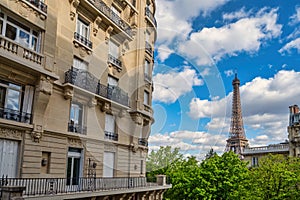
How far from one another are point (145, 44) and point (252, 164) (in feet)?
82.3

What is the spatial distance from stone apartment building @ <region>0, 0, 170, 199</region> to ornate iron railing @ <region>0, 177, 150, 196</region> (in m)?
0.04

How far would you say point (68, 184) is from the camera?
1365cm

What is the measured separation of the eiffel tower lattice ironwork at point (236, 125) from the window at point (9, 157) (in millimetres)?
54031

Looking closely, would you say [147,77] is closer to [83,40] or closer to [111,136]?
[111,136]

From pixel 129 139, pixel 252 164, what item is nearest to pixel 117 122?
pixel 129 139

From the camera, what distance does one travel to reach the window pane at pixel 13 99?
11.2 metres

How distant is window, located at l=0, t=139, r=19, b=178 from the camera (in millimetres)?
10641

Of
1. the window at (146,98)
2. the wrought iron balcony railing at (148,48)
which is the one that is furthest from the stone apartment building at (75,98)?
the wrought iron balcony railing at (148,48)

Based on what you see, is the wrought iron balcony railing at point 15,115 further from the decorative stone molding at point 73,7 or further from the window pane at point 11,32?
the decorative stone molding at point 73,7

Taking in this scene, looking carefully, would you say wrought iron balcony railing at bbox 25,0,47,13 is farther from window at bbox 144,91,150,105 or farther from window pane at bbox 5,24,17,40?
window at bbox 144,91,150,105

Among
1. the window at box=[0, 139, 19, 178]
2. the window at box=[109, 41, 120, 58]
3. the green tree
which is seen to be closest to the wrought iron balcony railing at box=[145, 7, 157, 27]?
the window at box=[109, 41, 120, 58]

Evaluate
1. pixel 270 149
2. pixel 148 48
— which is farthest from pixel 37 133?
pixel 270 149

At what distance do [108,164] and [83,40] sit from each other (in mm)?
7325

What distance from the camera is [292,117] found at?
36.3 meters
